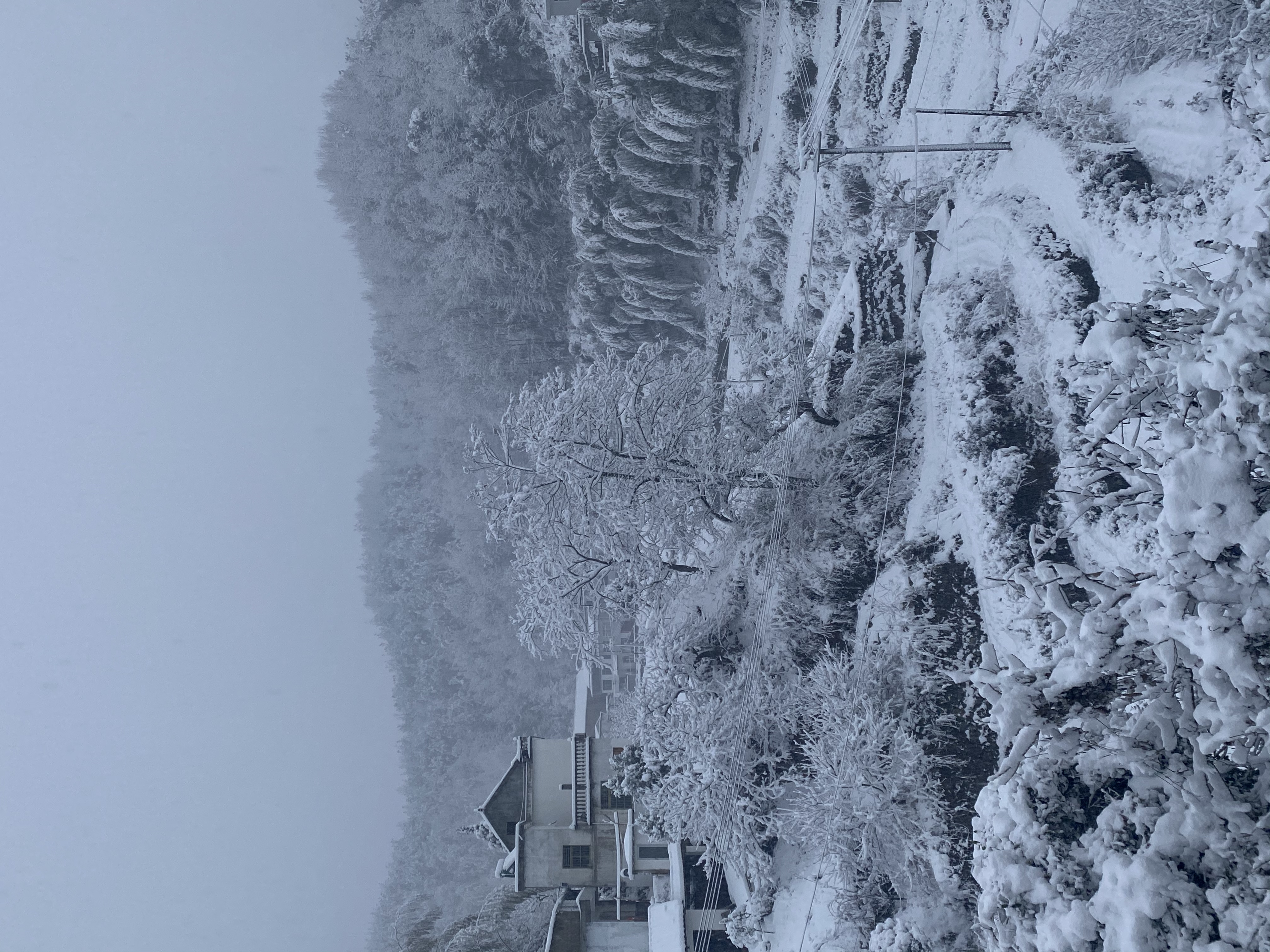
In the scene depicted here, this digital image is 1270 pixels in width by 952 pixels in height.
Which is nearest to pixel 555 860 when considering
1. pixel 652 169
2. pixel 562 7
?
pixel 652 169

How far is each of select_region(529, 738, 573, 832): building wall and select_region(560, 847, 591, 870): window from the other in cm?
86

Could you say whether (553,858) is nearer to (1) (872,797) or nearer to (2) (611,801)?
(2) (611,801)

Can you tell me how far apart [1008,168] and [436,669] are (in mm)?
52377

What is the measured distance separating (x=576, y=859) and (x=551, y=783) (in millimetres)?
2231

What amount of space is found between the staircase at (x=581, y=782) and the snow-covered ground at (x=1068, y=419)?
7224 mm

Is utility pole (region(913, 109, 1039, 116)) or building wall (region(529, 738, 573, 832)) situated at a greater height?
utility pole (region(913, 109, 1039, 116))

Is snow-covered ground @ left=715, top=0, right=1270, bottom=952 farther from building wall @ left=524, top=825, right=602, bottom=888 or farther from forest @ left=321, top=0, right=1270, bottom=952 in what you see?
building wall @ left=524, top=825, right=602, bottom=888

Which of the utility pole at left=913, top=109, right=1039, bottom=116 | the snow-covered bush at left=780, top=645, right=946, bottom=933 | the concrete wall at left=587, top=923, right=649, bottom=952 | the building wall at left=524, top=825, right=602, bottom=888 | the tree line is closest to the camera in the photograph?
the snow-covered bush at left=780, top=645, right=946, bottom=933

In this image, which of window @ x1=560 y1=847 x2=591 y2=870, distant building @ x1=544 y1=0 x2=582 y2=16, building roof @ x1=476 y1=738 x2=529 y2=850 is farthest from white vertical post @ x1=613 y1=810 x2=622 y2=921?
distant building @ x1=544 y1=0 x2=582 y2=16

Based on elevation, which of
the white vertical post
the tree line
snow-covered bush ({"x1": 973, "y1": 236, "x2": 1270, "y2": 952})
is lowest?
the white vertical post

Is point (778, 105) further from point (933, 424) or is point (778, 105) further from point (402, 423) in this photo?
point (402, 423)

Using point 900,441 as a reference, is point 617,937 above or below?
below

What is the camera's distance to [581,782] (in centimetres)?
2389

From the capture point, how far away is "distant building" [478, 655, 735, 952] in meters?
22.1
